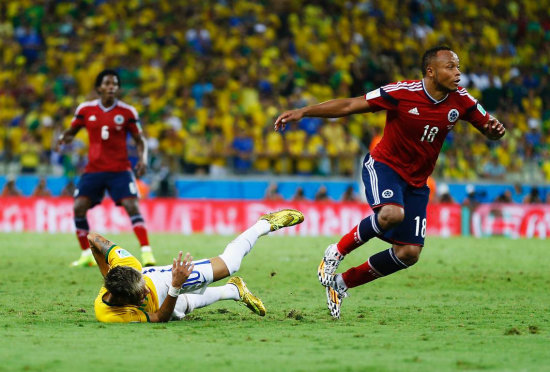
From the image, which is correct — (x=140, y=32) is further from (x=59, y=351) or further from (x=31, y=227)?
(x=59, y=351)

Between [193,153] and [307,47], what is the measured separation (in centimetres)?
628

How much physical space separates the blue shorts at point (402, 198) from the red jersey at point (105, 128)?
6093 millimetres

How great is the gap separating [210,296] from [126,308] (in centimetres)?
83

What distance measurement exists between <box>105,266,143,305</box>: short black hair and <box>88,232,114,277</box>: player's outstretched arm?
73 centimetres

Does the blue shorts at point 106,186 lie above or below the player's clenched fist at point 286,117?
below

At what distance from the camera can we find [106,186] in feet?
46.9

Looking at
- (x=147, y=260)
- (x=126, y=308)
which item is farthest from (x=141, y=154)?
(x=126, y=308)

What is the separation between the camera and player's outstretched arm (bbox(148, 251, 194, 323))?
765 cm

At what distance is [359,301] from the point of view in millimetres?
10406

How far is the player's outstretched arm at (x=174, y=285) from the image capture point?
7652 mm

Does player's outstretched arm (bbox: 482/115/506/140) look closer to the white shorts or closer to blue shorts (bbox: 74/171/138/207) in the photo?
the white shorts

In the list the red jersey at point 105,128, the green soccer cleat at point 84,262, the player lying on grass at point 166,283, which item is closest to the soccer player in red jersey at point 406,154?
the player lying on grass at point 166,283

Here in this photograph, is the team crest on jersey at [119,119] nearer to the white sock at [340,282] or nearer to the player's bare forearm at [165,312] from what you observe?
the white sock at [340,282]

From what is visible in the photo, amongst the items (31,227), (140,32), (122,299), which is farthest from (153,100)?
(122,299)
